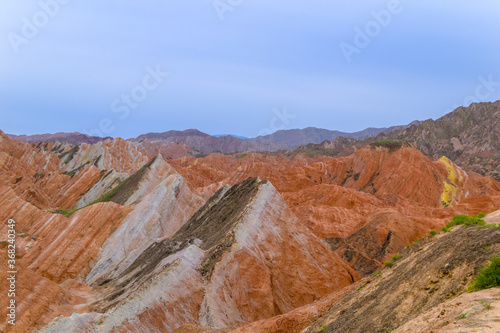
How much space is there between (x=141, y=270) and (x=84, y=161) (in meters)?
68.0

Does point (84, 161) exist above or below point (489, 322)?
above

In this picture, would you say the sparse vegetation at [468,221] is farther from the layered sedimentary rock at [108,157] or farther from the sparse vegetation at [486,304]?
the layered sedimentary rock at [108,157]

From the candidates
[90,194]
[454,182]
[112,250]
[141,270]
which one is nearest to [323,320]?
[141,270]

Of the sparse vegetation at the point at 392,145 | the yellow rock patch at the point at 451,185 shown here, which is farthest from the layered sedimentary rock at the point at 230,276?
the sparse vegetation at the point at 392,145

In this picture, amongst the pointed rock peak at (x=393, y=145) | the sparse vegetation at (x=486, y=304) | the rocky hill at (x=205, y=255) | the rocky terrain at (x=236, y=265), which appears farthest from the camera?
the pointed rock peak at (x=393, y=145)

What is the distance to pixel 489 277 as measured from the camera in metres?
8.53

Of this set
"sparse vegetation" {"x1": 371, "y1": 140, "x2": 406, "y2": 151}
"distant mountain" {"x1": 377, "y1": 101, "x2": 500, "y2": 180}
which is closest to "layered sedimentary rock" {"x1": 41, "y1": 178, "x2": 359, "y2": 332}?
"sparse vegetation" {"x1": 371, "y1": 140, "x2": 406, "y2": 151}

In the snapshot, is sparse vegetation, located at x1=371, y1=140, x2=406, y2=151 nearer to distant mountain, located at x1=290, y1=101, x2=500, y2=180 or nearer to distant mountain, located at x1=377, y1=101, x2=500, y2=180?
distant mountain, located at x1=290, y1=101, x2=500, y2=180

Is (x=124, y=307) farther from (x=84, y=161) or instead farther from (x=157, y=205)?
(x=84, y=161)

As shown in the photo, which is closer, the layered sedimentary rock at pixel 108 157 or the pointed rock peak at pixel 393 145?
the pointed rock peak at pixel 393 145

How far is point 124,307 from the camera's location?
17.9 m

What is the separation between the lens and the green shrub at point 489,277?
8.44 metres

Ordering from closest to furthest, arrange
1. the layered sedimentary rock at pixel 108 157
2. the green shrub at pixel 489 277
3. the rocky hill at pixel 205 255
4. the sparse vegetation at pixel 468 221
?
1. the green shrub at pixel 489 277
2. the sparse vegetation at pixel 468 221
3. the rocky hill at pixel 205 255
4. the layered sedimentary rock at pixel 108 157

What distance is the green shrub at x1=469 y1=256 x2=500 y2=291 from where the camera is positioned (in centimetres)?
844
